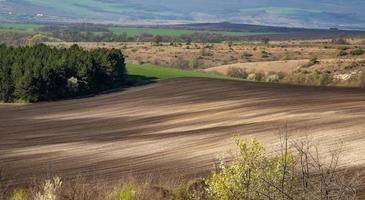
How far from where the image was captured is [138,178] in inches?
1223

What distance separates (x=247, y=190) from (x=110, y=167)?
69.2ft

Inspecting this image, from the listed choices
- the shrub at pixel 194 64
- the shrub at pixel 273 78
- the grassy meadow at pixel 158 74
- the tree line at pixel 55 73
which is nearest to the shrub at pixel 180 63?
the shrub at pixel 194 64

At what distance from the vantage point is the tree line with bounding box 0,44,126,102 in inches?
3762

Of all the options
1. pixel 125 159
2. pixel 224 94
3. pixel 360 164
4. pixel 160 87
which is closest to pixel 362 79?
pixel 224 94

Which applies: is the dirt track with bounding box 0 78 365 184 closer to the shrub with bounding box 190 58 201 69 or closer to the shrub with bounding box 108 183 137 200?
the shrub with bounding box 108 183 137 200

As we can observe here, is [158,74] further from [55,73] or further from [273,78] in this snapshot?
[55,73]

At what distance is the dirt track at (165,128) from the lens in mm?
36375

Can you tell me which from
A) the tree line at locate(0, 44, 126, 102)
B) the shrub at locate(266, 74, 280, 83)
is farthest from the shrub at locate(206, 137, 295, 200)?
the shrub at locate(266, 74, 280, 83)

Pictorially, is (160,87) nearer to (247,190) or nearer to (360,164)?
(360,164)

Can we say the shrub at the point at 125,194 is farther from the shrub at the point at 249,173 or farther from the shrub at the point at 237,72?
the shrub at the point at 237,72

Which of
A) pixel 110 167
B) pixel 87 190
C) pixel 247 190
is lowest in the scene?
pixel 110 167

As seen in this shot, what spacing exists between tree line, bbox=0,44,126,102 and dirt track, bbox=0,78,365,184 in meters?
8.55

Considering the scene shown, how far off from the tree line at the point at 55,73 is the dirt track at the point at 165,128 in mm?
8549

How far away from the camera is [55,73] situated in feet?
323
